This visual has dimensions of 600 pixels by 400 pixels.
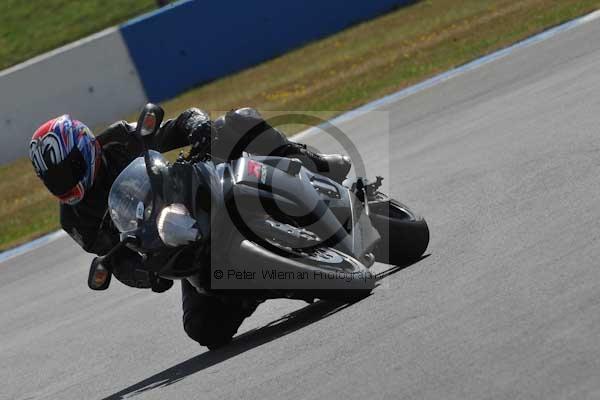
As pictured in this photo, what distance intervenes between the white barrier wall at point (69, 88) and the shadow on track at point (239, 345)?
15492 mm

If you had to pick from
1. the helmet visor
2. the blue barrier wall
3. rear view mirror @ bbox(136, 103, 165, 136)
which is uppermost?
rear view mirror @ bbox(136, 103, 165, 136)

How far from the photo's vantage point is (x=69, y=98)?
839 inches

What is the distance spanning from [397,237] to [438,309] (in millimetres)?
1560

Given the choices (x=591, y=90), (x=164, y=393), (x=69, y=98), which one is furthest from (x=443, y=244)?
(x=69, y=98)

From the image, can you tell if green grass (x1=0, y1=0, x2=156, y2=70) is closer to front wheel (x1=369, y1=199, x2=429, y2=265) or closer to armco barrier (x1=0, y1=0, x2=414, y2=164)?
armco barrier (x1=0, y1=0, x2=414, y2=164)

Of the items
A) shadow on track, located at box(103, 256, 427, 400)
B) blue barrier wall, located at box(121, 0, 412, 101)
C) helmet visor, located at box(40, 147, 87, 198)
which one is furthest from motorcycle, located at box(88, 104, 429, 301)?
blue barrier wall, located at box(121, 0, 412, 101)

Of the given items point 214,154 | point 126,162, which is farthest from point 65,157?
point 214,154

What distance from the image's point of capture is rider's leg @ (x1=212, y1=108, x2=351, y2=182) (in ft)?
19.5

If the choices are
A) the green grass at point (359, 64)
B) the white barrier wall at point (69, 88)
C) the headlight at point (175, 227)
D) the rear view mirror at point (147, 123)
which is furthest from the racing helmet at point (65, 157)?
the white barrier wall at point (69, 88)

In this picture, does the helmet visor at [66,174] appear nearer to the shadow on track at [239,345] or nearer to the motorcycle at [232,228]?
the motorcycle at [232,228]

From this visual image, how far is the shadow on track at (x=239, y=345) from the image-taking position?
5734mm

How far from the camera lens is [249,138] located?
19.8 feet

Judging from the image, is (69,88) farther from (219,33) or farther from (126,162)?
(126,162)

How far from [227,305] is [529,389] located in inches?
109
